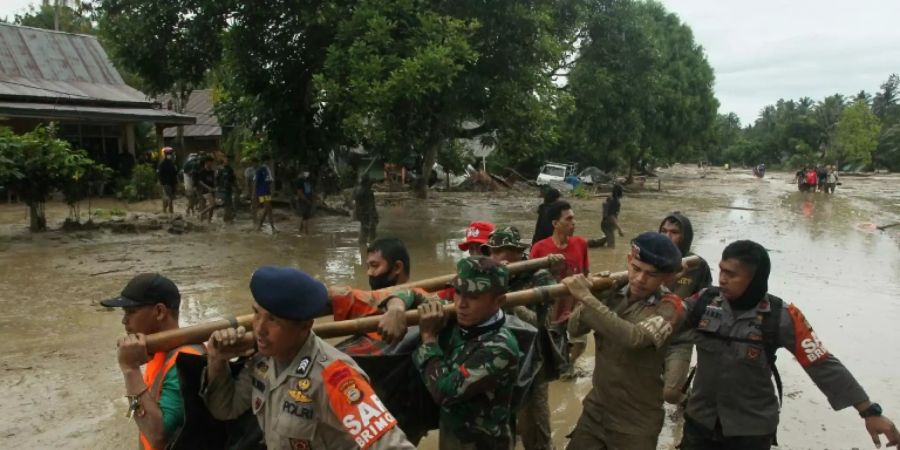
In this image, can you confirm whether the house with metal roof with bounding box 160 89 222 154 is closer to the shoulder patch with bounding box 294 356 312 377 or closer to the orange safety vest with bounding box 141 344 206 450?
the orange safety vest with bounding box 141 344 206 450

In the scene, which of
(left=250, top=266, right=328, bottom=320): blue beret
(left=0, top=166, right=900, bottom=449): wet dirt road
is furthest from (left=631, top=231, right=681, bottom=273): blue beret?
(left=0, top=166, right=900, bottom=449): wet dirt road

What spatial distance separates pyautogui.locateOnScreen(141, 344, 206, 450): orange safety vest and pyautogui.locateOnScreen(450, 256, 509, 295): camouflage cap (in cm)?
99

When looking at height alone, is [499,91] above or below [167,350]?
above

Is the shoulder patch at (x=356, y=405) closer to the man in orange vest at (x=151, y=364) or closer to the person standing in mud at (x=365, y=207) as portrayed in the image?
the man in orange vest at (x=151, y=364)

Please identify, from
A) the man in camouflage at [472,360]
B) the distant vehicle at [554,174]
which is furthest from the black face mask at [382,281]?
the distant vehicle at [554,174]

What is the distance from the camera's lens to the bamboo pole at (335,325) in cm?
218

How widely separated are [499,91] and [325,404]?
11.0 meters

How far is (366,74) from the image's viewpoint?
431 inches

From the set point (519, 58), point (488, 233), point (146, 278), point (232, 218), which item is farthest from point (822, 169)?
point (146, 278)

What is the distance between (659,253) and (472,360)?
1056 millimetres

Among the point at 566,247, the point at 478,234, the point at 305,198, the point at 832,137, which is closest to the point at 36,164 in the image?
the point at 305,198

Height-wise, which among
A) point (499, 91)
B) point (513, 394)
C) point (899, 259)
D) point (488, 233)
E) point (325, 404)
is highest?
point (499, 91)

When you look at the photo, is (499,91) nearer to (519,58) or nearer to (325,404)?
(519,58)

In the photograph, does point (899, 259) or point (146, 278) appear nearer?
point (146, 278)
